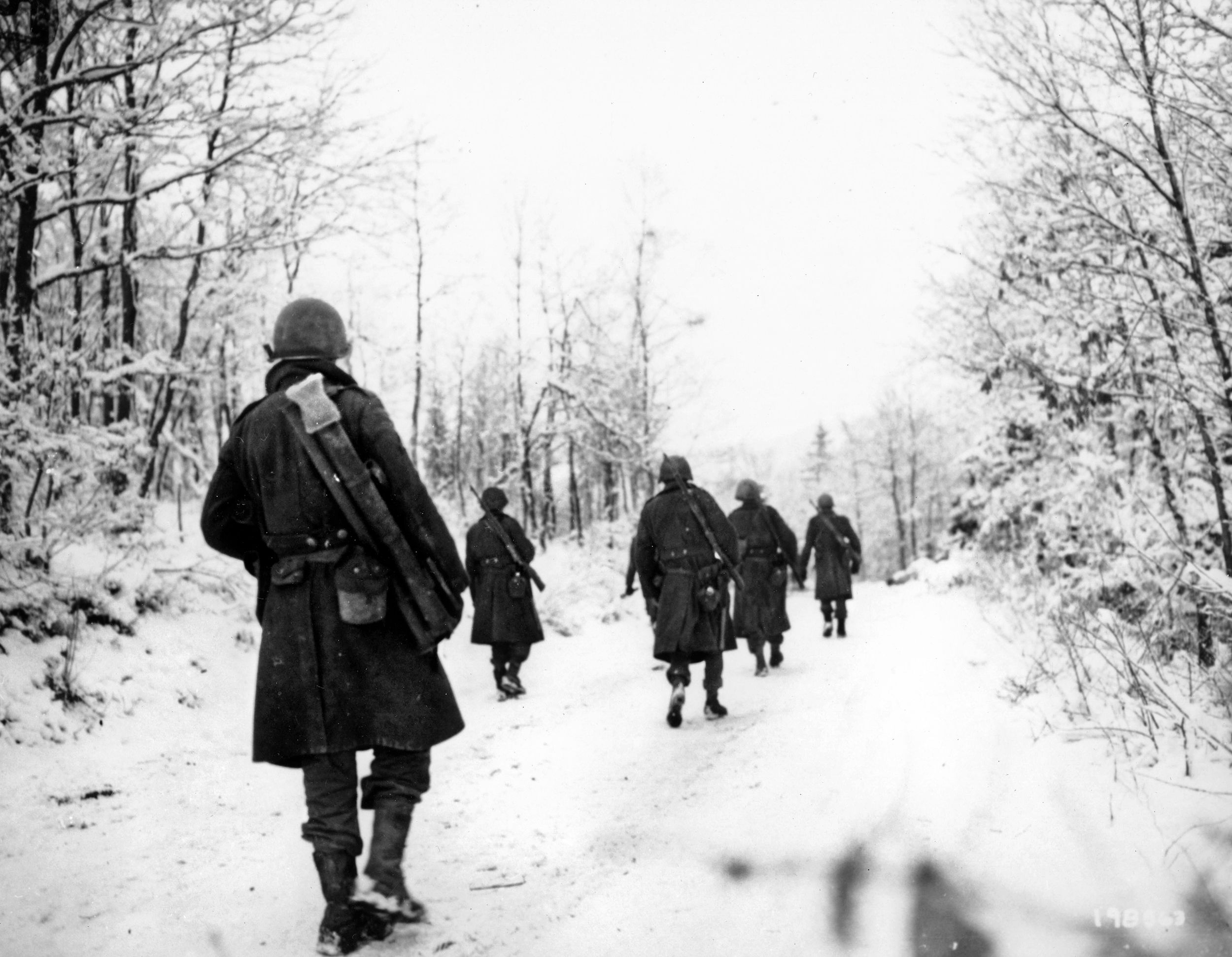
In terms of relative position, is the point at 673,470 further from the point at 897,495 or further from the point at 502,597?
the point at 897,495

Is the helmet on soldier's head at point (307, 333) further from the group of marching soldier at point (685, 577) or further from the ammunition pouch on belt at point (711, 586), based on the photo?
the ammunition pouch on belt at point (711, 586)

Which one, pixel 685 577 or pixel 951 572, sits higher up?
pixel 685 577

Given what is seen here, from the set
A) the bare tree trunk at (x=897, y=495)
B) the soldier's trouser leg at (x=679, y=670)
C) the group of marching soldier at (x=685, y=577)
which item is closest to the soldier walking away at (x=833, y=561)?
the group of marching soldier at (x=685, y=577)

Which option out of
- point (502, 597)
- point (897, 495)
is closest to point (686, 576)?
point (502, 597)

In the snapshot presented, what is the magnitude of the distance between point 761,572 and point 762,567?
0.31ft

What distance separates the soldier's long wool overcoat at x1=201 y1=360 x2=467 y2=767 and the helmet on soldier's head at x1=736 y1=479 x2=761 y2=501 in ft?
21.4

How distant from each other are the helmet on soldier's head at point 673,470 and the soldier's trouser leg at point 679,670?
4.49 feet

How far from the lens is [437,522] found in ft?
9.22

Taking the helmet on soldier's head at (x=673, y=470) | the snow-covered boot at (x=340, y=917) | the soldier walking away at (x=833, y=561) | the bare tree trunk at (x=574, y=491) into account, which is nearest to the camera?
the snow-covered boot at (x=340, y=917)

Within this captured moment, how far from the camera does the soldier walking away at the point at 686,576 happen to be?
19.9ft

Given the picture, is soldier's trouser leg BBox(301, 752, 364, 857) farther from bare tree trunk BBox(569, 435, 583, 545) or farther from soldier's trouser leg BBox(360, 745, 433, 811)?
bare tree trunk BBox(569, 435, 583, 545)

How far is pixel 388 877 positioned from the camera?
2564 millimetres

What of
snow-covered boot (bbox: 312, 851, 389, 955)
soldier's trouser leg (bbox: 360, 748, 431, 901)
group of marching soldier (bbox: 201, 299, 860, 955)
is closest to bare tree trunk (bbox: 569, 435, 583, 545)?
group of marching soldier (bbox: 201, 299, 860, 955)

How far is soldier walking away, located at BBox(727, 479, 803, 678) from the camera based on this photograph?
8531mm
